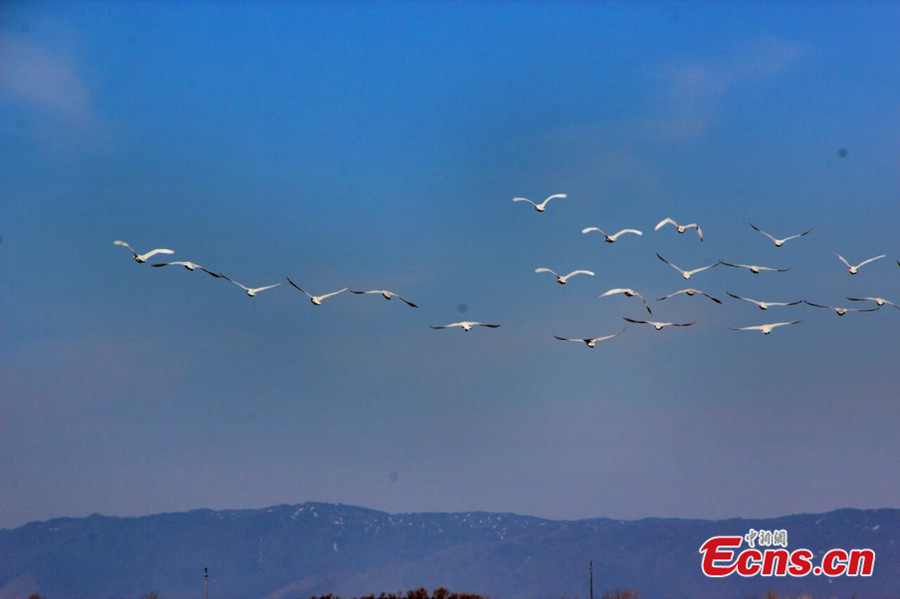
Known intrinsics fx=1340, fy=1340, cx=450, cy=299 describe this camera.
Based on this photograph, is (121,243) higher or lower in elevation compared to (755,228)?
lower

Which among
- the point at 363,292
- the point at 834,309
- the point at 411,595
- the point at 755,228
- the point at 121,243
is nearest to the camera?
the point at 121,243

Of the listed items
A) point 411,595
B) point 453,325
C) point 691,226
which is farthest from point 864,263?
point 411,595

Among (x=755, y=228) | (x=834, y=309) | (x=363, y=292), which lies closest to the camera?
(x=363, y=292)

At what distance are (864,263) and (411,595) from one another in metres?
74.2

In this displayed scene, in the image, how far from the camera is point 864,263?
84000 mm

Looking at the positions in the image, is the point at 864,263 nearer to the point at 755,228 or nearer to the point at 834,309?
the point at 834,309

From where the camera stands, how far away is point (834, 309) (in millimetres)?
79938

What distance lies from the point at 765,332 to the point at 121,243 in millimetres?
39306

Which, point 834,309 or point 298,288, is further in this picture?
point 834,309

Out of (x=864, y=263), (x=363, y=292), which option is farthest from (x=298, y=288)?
(x=864, y=263)

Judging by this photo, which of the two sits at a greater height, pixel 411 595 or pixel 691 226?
pixel 691 226

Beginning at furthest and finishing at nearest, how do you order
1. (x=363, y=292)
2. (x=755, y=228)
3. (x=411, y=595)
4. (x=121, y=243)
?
(x=411, y=595)
(x=755, y=228)
(x=363, y=292)
(x=121, y=243)

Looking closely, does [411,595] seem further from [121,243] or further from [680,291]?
[121,243]

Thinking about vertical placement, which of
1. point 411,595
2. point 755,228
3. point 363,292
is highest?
point 755,228
